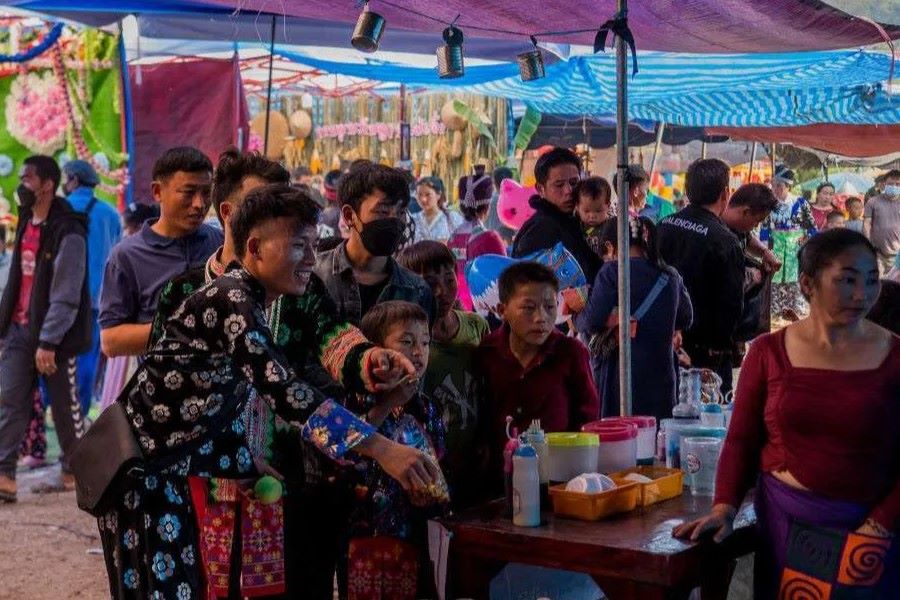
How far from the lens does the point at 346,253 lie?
4.03 m

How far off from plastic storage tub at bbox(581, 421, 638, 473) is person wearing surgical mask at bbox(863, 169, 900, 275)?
13088mm

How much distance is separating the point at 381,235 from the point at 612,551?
4.49ft

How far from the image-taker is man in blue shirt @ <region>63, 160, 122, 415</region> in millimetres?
8141

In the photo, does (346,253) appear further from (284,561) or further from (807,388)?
(807,388)

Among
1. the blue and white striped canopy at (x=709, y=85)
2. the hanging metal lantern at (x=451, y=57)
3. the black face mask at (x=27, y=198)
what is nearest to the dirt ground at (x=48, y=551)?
the black face mask at (x=27, y=198)

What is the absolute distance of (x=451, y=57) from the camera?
539 cm

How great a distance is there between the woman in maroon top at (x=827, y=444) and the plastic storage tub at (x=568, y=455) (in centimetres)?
41

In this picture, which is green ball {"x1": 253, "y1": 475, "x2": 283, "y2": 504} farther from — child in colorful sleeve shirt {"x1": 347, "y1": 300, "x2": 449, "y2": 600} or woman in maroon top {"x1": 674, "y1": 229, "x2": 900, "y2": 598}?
woman in maroon top {"x1": 674, "y1": 229, "x2": 900, "y2": 598}

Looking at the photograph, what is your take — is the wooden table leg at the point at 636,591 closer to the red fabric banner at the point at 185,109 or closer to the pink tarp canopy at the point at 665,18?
the pink tarp canopy at the point at 665,18

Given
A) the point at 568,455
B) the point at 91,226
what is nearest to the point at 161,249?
the point at 568,455

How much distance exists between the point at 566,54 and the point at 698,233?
2.71m

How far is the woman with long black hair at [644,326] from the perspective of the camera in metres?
5.63

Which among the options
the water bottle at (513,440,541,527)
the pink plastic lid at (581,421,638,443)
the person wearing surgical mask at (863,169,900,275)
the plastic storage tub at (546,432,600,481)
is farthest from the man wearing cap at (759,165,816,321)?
the water bottle at (513,440,541,527)

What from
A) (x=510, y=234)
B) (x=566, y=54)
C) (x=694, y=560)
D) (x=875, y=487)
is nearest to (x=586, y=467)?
(x=694, y=560)
